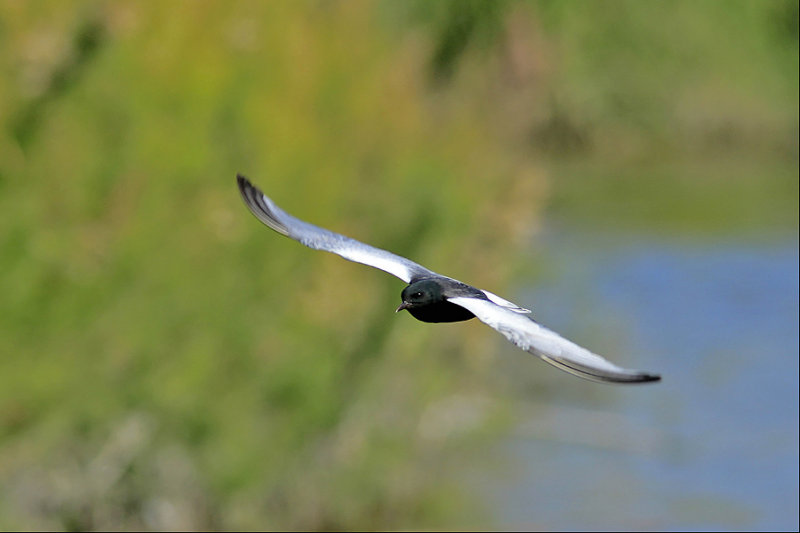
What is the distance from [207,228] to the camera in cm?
743

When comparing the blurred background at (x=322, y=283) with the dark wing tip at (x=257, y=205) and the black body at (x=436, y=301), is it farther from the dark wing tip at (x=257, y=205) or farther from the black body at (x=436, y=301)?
the black body at (x=436, y=301)

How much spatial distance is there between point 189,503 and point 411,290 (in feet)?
14.0

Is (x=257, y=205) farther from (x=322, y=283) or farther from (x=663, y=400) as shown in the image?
(x=663, y=400)

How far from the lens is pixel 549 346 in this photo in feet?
12.0

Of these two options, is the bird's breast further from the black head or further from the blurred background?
the blurred background

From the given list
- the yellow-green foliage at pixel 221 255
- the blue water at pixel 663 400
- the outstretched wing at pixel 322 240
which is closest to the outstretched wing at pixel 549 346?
the outstretched wing at pixel 322 240

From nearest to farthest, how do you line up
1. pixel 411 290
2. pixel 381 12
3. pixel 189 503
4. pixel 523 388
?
1. pixel 411 290
2. pixel 189 503
3. pixel 381 12
4. pixel 523 388

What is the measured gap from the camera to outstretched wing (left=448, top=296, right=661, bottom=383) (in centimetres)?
337

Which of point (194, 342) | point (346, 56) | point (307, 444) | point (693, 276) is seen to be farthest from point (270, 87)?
point (693, 276)

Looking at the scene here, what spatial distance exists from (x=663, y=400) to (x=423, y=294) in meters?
8.83

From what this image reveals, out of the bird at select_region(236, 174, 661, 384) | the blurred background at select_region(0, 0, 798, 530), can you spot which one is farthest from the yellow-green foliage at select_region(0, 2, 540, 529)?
the bird at select_region(236, 174, 661, 384)

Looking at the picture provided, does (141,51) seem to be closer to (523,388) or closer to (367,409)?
(367,409)

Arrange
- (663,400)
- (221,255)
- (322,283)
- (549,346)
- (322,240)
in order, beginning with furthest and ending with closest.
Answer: (663,400), (322,283), (221,255), (322,240), (549,346)

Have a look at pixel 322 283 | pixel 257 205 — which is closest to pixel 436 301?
pixel 257 205
